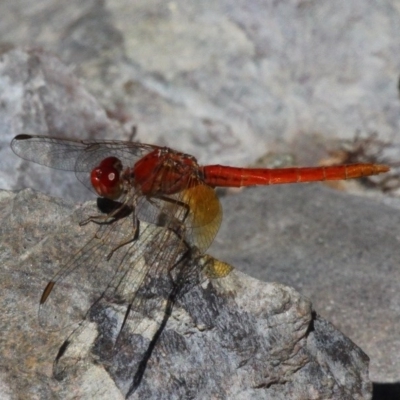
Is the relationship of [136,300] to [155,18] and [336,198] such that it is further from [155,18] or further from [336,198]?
[155,18]

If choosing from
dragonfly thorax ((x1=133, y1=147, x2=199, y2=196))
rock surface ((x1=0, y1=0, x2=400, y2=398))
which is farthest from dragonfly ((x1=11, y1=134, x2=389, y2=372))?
rock surface ((x1=0, y1=0, x2=400, y2=398))

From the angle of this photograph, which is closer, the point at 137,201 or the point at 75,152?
the point at 137,201

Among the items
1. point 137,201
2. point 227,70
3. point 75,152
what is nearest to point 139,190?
point 137,201

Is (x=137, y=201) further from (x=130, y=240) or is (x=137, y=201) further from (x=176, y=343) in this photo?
(x=176, y=343)

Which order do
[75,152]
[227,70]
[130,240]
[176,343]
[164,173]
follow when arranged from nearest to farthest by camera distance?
[176,343]
[130,240]
[164,173]
[75,152]
[227,70]

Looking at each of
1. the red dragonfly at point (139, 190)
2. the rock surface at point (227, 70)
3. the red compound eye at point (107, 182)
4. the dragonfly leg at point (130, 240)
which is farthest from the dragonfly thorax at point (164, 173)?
the rock surface at point (227, 70)
